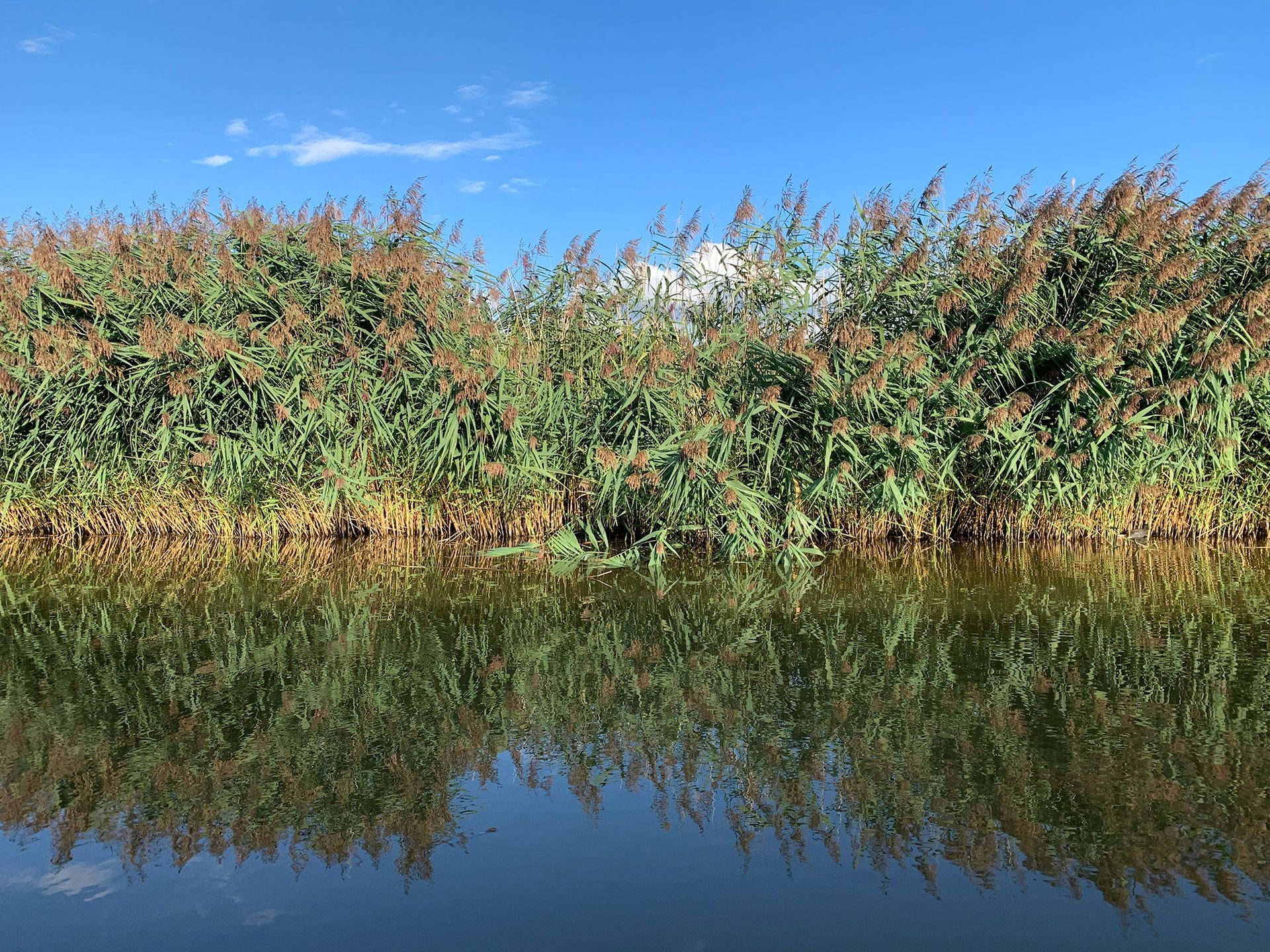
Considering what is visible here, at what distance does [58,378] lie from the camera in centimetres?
795

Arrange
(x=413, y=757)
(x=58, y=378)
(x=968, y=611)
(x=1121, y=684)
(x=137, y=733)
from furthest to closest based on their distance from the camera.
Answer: (x=58, y=378), (x=968, y=611), (x=1121, y=684), (x=137, y=733), (x=413, y=757)

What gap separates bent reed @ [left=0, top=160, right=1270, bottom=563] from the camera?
22.3ft

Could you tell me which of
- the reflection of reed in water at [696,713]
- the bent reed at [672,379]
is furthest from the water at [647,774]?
the bent reed at [672,379]

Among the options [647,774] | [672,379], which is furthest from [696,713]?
[672,379]

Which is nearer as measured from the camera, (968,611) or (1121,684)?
(1121,684)

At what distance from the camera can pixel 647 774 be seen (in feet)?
10.4

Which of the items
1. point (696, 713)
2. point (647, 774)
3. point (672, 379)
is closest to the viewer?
point (647, 774)

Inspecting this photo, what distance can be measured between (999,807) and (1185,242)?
18.7ft

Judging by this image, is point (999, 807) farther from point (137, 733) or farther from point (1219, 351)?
point (1219, 351)

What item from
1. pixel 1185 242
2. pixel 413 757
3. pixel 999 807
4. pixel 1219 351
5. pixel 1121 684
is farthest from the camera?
pixel 1185 242

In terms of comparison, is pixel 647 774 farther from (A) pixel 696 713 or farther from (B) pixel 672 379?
(B) pixel 672 379

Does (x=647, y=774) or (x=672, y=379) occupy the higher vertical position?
(x=672, y=379)

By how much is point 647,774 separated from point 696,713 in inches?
23.0

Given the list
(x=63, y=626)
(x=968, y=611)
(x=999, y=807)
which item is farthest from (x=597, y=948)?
(x=63, y=626)
